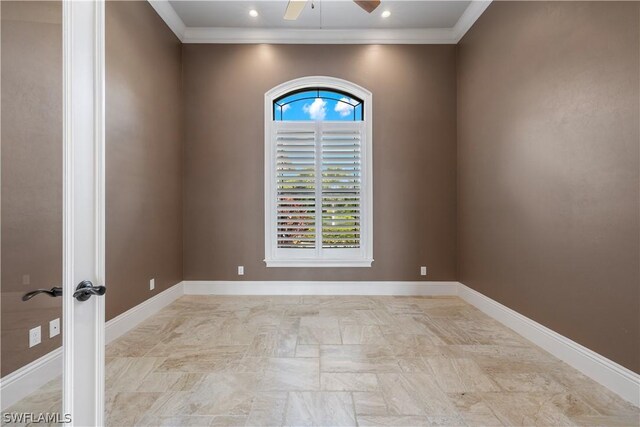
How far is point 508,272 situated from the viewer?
3301mm

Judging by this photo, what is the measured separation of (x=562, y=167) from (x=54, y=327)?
3.32 meters

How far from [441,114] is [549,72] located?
72.9 inches

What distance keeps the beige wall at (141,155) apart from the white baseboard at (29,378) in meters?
2.24

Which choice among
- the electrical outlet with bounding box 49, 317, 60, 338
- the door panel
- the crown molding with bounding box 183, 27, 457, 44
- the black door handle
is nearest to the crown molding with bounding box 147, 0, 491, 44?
the crown molding with bounding box 183, 27, 457, 44

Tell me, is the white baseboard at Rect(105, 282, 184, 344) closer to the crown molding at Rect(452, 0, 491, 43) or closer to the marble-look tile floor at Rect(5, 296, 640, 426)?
the marble-look tile floor at Rect(5, 296, 640, 426)

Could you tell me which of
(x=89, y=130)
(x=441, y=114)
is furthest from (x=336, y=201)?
(x=89, y=130)

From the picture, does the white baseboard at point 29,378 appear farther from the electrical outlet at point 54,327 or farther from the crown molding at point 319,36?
the crown molding at point 319,36

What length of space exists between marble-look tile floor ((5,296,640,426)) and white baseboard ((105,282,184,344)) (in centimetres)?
10

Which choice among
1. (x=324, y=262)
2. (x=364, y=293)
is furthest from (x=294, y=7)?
(x=364, y=293)

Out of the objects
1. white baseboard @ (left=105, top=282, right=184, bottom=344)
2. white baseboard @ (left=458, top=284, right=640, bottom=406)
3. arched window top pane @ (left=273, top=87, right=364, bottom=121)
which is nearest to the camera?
white baseboard @ (left=458, top=284, right=640, bottom=406)

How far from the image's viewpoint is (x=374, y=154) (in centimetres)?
453

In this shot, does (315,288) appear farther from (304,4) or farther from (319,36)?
(319,36)

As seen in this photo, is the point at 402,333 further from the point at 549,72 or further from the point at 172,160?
the point at 172,160

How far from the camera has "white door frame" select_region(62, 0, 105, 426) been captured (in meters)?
1.00
